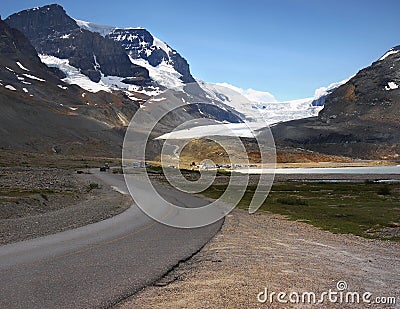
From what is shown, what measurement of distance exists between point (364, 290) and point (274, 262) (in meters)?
3.81

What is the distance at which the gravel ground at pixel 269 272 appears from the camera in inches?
414

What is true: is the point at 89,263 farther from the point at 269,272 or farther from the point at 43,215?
the point at 43,215

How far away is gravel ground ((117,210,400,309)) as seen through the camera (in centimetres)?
1052

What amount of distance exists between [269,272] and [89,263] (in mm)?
5753

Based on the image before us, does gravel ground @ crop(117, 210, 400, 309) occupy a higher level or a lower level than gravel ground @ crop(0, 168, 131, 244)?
lower

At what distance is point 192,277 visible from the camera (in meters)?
12.8

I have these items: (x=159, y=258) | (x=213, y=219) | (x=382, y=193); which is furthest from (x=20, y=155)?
(x=159, y=258)

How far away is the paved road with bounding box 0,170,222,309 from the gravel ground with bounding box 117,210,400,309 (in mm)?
687

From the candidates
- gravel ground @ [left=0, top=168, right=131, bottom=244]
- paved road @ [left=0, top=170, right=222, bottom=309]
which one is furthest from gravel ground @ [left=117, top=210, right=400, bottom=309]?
gravel ground @ [left=0, top=168, right=131, bottom=244]

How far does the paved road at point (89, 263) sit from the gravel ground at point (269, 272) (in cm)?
69

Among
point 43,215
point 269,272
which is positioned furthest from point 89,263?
point 43,215

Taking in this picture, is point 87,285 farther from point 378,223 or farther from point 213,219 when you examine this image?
point 378,223

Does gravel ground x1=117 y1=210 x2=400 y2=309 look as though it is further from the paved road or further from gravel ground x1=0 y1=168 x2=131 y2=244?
gravel ground x1=0 y1=168 x2=131 y2=244

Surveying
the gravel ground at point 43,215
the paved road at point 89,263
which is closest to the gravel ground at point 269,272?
the paved road at point 89,263
